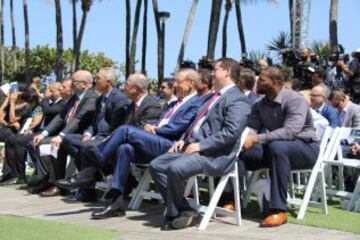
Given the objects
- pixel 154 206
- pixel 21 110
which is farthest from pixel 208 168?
pixel 21 110

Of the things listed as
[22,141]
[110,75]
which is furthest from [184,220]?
[22,141]

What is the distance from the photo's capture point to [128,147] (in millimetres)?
7910

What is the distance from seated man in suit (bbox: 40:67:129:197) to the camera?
29.8 feet

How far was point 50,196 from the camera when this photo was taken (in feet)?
32.4

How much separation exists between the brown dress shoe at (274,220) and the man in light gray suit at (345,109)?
3.14 metres

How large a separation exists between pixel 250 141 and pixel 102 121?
251 cm

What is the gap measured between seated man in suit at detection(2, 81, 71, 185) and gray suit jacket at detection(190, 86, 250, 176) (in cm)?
416

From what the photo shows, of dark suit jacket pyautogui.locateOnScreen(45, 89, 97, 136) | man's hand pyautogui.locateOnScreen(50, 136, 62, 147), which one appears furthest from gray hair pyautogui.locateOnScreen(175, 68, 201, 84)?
man's hand pyautogui.locateOnScreen(50, 136, 62, 147)

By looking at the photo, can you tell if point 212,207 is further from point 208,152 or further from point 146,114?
point 146,114

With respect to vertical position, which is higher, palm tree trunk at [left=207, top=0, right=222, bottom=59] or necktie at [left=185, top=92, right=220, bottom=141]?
palm tree trunk at [left=207, top=0, right=222, bottom=59]

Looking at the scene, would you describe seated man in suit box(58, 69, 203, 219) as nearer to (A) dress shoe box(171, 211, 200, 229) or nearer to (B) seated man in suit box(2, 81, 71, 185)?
(A) dress shoe box(171, 211, 200, 229)

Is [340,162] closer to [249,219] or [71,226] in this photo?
[249,219]

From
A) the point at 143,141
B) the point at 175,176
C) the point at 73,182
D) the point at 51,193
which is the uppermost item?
the point at 143,141

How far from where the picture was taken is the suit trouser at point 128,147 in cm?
789
